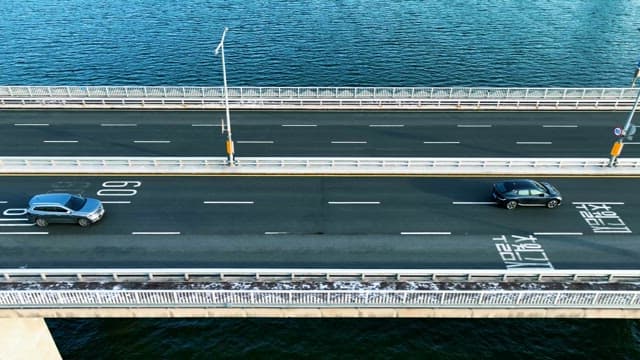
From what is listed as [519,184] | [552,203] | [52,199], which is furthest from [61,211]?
[552,203]

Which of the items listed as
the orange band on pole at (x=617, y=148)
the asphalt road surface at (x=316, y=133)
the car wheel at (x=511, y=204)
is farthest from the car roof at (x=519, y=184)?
the orange band on pole at (x=617, y=148)

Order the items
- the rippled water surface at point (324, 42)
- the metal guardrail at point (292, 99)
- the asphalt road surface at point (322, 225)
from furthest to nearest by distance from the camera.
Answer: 1. the rippled water surface at point (324, 42)
2. the metal guardrail at point (292, 99)
3. the asphalt road surface at point (322, 225)

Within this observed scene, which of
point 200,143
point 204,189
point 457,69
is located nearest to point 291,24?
point 457,69

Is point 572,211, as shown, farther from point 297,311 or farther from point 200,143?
point 200,143

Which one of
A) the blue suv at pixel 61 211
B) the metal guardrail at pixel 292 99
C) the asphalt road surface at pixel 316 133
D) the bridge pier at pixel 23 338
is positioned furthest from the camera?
the metal guardrail at pixel 292 99

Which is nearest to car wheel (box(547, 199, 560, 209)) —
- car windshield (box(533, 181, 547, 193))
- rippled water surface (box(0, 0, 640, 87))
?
car windshield (box(533, 181, 547, 193))

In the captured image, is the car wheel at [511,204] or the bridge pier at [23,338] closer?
the bridge pier at [23,338]

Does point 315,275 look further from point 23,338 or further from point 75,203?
point 75,203

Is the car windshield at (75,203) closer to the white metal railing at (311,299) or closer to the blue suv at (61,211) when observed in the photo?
the blue suv at (61,211)
